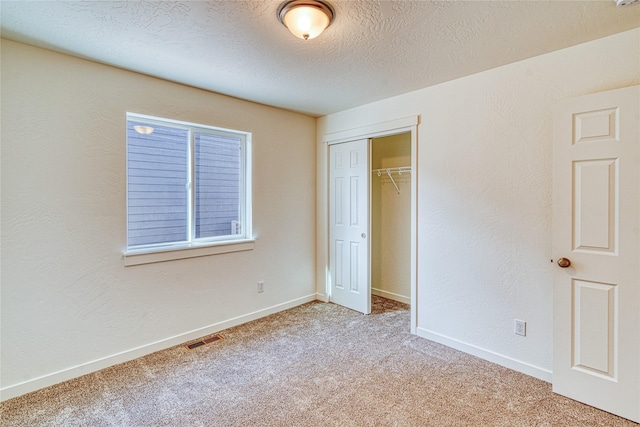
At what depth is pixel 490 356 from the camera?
8.36 ft

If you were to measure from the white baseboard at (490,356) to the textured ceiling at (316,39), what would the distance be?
2.35 m

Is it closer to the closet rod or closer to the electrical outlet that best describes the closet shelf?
the closet rod

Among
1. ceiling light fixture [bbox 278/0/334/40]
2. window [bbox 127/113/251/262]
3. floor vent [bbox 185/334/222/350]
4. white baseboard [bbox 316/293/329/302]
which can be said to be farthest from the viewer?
white baseboard [bbox 316/293/329/302]

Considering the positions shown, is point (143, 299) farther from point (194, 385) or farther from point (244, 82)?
point (244, 82)

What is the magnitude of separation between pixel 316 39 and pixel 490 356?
2810mm

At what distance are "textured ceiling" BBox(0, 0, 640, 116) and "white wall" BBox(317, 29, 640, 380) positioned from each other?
0.19 m

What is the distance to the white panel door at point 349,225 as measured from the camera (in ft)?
11.7

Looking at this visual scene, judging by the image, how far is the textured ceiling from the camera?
5.58 ft

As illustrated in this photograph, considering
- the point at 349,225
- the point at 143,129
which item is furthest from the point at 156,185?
the point at 349,225

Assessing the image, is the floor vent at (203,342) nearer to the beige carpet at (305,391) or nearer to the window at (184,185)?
the beige carpet at (305,391)

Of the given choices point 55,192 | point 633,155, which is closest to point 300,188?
point 55,192

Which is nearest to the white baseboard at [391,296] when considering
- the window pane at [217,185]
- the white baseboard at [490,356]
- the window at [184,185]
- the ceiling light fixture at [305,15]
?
the white baseboard at [490,356]

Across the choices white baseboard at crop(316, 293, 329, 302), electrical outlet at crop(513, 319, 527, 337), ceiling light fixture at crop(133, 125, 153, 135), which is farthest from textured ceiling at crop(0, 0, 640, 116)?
white baseboard at crop(316, 293, 329, 302)

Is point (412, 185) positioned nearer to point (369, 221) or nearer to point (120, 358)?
point (369, 221)
